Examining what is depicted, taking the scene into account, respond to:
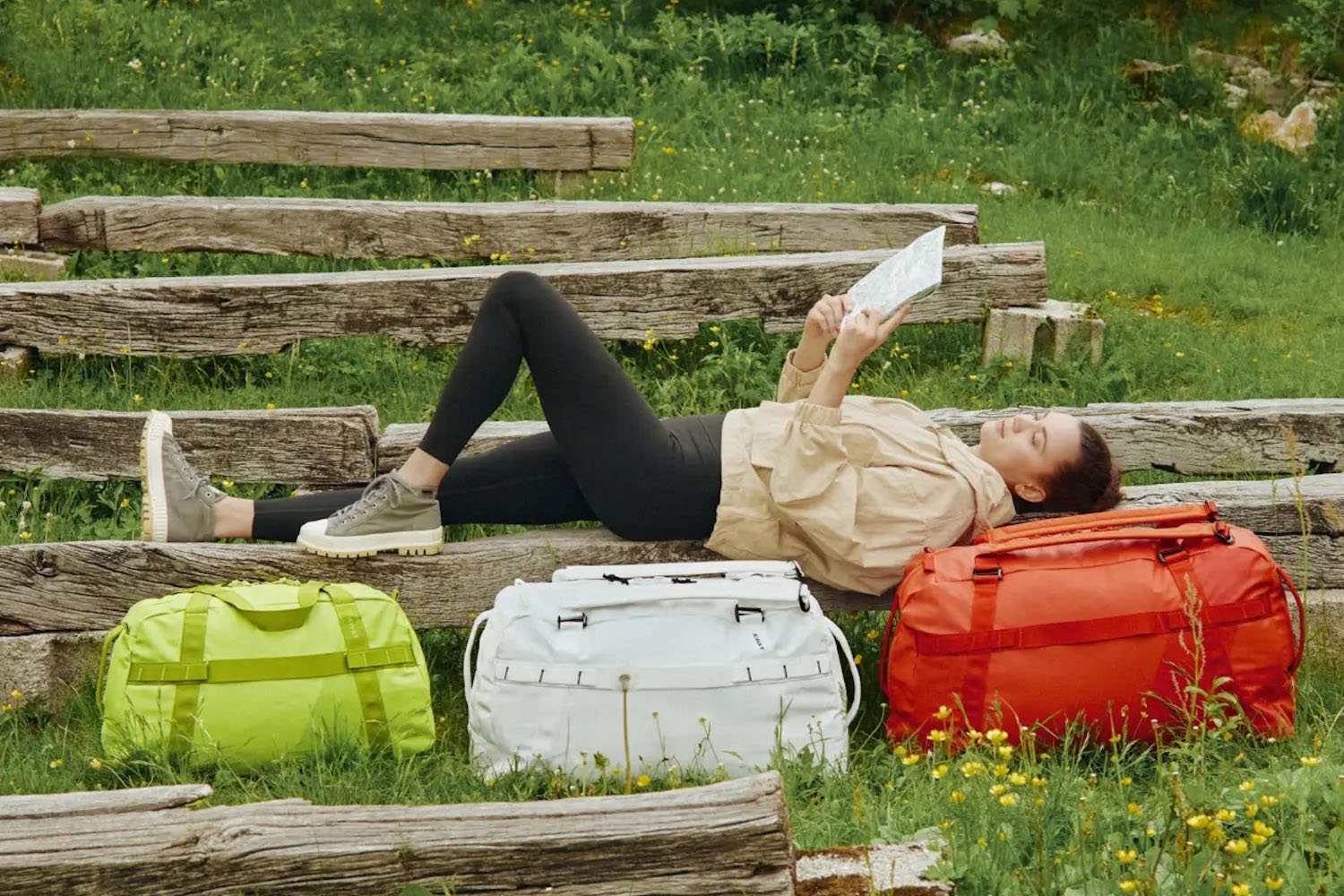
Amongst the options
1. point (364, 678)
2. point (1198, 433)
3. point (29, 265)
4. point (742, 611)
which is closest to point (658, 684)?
point (742, 611)

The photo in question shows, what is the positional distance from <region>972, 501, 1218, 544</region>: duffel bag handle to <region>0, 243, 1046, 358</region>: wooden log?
234 centimetres

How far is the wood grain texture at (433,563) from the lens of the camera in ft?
14.3

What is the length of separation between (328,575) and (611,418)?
3.23ft

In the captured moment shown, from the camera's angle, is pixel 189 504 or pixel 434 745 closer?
pixel 434 745

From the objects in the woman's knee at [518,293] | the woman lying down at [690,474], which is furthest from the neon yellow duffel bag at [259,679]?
the woman's knee at [518,293]

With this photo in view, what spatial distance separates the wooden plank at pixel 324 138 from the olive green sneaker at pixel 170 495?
438 cm

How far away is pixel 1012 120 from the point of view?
1030 centimetres

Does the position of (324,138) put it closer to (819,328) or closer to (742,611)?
(819,328)

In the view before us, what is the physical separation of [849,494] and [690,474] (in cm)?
50

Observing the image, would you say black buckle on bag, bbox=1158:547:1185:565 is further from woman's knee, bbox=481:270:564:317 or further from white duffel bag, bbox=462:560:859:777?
woman's knee, bbox=481:270:564:317

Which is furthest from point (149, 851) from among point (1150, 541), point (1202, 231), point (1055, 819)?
point (1202, 231)

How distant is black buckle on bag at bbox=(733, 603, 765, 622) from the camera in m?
3.99

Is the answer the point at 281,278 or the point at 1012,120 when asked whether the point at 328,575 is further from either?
the point at 1012,120

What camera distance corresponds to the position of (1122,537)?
13.4 feet
